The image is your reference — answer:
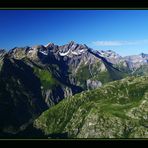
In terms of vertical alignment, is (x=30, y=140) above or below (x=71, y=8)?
below
